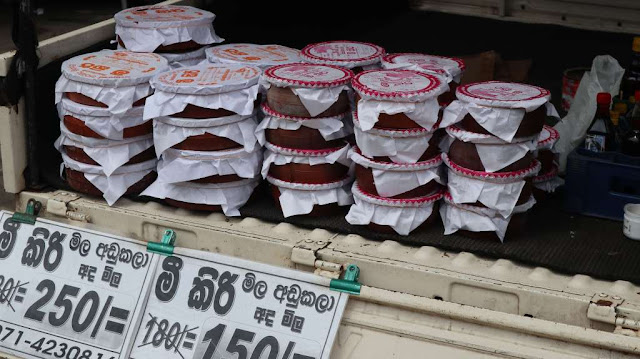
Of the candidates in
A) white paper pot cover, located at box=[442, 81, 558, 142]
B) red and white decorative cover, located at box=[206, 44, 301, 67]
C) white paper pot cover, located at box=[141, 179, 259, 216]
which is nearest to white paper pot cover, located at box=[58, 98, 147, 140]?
white paper pot cover, located at box=[141, 179, 259, 216]

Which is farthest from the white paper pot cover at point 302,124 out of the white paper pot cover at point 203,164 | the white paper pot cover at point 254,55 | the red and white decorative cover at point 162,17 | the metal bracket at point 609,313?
the metal bracket at point 609,313

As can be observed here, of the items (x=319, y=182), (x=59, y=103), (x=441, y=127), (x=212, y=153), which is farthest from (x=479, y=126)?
(x=59, y=103)

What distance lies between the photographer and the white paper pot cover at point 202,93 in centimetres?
309

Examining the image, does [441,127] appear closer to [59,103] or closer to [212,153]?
[212,153]

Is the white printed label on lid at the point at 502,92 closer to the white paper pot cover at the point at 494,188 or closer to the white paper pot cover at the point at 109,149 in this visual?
the white paper pot cover at the point at 494,188

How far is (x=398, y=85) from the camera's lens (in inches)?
117

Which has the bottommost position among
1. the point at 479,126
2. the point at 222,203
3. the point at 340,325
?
the point at 340,325

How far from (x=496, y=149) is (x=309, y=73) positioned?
0.75 m

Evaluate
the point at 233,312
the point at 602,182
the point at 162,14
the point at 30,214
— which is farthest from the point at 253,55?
the point at 602,182

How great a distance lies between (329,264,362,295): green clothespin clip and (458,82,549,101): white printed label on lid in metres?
0.69

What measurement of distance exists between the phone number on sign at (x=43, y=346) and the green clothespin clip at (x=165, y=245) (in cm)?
39

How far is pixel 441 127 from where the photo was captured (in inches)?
117

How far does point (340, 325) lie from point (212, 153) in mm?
792

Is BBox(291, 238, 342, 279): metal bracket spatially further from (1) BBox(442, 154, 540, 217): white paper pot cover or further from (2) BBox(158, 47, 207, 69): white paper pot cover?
(2) BBox(158, 47, 207, 69): white paper pot cover
